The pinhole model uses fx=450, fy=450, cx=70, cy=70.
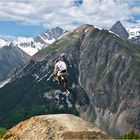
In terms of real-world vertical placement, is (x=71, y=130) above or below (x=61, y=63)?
below

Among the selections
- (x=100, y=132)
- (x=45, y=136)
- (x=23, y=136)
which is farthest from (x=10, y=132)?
(x=100, y=132)

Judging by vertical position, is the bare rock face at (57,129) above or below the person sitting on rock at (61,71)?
below

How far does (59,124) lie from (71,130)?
4.45ft

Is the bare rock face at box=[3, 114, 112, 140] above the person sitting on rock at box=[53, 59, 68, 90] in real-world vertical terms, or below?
below

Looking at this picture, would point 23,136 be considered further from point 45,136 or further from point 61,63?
point 61,63

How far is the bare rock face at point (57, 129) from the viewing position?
110ft

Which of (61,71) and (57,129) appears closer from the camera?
(57,129)

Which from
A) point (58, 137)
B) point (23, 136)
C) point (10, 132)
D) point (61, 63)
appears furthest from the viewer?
point (61, 63)

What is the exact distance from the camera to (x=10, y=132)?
125ft

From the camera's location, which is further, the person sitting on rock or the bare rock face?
the person sitting on rock

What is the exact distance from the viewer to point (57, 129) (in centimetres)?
3403

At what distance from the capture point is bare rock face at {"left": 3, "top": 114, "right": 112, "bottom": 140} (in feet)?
110

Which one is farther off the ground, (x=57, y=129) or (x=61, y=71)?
(x=61, y=71)

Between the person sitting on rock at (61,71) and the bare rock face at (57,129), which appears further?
the person sitting on rock at (61,71)
